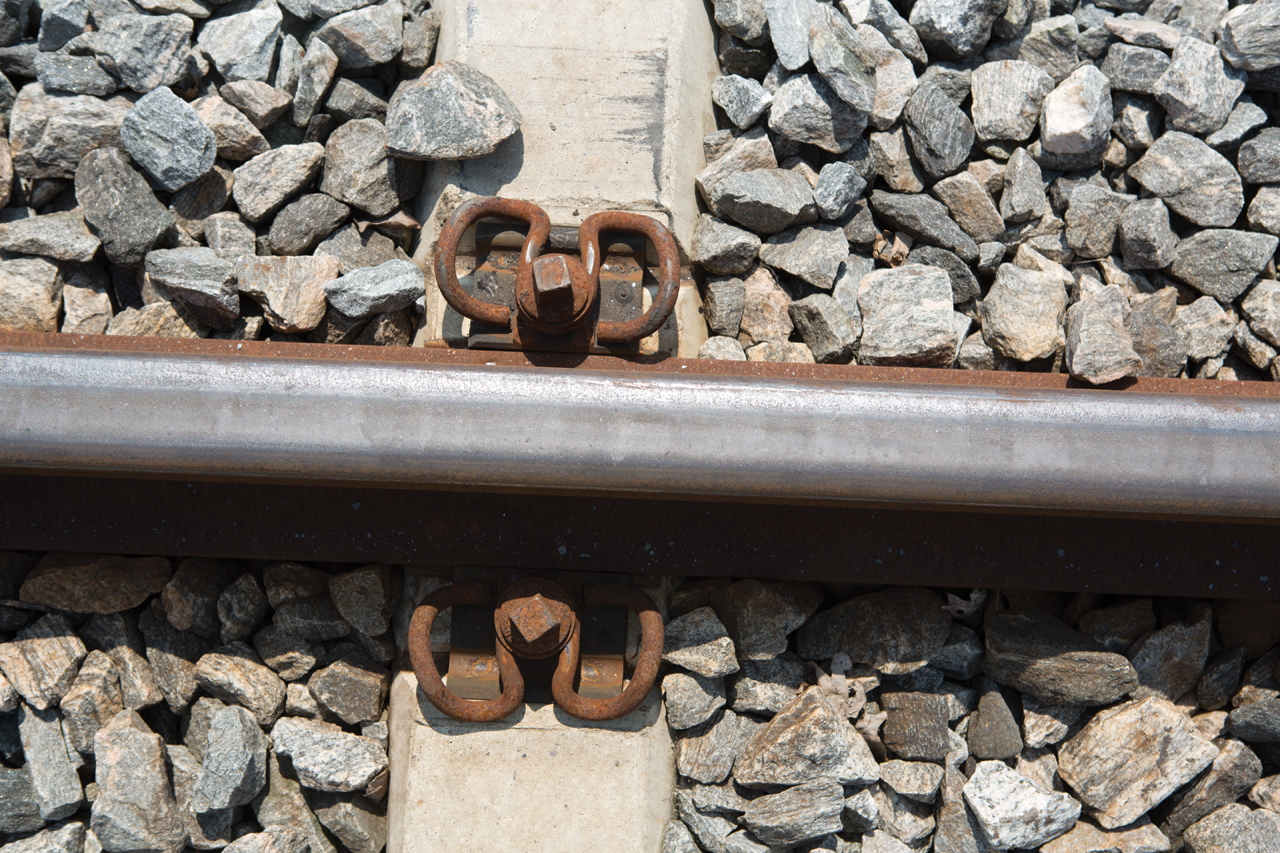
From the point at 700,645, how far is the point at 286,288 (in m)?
1.28

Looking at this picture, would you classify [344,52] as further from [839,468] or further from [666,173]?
[839,468]

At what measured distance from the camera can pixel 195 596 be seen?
7.45 ft

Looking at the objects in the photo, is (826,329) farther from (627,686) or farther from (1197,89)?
(1197,89)

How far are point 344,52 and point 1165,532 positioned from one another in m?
2.36

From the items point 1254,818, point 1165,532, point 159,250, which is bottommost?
point 1254,818

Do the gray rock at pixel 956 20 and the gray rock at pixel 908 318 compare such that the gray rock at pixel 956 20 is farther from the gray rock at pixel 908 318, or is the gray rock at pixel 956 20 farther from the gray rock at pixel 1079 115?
the gray rock at pixel 908 318

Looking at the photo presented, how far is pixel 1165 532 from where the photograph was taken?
2.25 m

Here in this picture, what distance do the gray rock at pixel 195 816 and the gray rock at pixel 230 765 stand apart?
3cm

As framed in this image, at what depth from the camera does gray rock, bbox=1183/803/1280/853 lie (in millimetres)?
2207

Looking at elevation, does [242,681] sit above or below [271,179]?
below

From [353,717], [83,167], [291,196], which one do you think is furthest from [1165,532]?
[83,167]

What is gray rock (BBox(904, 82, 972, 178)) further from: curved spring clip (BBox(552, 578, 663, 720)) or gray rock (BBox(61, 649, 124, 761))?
gray rock (BBox(61, 649, 124, 761))

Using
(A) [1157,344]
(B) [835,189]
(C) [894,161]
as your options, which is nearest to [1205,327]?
(A) [1157,344]

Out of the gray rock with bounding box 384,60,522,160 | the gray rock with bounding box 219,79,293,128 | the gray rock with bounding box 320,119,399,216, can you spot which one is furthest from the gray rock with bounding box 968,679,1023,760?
the gray rock with bounding box 219,79,293,128
